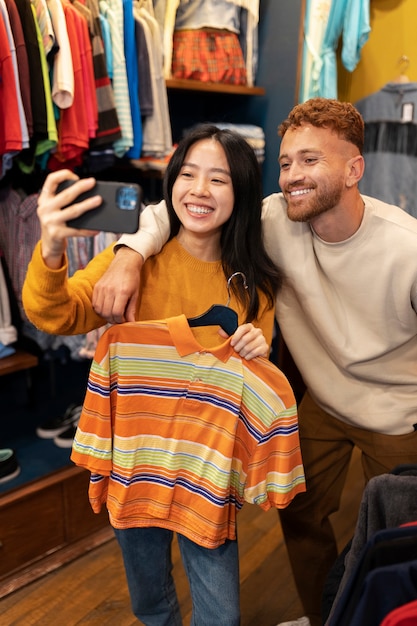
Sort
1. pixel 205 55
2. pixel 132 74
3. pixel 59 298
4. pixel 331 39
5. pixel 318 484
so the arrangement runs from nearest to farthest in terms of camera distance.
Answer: pixel 59 298 < pixel 318 484 < pixel 132 74 < pixel 205 55 < pixel 331 39

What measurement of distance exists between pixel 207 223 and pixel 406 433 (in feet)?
2.52

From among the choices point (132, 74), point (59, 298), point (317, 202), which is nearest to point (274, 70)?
point (132, 74)

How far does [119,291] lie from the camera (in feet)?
3.26

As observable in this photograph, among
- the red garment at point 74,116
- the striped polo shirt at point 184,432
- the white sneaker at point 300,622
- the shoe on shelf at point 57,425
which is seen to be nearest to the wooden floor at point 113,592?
the white sneaker at point 300,622

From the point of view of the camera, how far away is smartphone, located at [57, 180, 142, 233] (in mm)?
803

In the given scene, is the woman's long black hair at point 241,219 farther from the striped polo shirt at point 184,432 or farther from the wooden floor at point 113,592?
the wooden floor at point 113,592

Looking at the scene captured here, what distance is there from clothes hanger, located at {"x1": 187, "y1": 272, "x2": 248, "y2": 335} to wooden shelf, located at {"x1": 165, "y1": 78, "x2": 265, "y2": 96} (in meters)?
1.47

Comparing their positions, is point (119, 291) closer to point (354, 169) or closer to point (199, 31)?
point (354, 169)

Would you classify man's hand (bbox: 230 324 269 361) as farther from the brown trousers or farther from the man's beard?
the brown trousers

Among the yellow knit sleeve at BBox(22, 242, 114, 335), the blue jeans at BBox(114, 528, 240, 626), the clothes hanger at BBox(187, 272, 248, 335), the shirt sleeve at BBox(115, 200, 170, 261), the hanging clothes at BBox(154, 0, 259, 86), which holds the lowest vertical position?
the blue jeans at BBox(114, 528, 240, 626)

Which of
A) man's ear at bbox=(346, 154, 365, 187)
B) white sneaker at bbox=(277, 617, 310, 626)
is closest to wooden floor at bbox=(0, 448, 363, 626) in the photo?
white sneaker at bbox=(277, 617, 310, 626)

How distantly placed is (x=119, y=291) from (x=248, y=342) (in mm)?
256

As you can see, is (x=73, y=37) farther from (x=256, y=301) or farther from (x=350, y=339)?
(x=350, y=339)

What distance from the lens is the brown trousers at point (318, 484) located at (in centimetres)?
145
